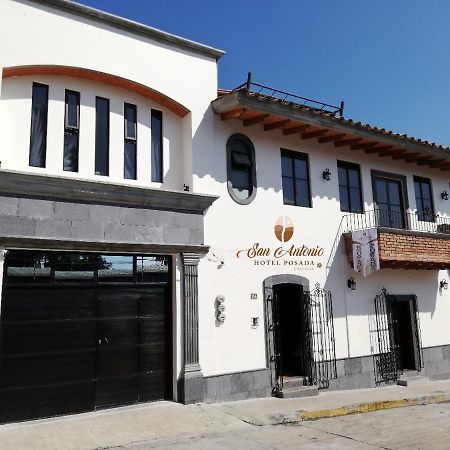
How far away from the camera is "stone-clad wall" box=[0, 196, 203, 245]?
7742 millimetres

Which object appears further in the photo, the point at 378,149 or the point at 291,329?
the point at 378,149

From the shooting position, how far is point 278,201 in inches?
431

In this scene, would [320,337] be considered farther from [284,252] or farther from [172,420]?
[172,420]

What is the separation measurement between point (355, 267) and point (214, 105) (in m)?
5.30

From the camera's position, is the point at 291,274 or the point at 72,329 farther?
the point at 291,274

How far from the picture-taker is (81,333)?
8.29 m

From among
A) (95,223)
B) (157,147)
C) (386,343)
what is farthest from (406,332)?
(95,223)

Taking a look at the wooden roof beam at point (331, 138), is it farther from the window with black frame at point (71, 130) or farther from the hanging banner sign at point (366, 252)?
the window with black frame at point (71, 130)

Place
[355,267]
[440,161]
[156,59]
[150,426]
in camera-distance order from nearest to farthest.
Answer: [150,426] → [156,59] → [355,267] → [440,161]

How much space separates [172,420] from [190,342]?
1622 millimetres

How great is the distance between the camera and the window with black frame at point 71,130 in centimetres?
875

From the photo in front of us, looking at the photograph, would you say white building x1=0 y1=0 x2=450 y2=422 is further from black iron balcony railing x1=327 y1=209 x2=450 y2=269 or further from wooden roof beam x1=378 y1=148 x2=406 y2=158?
wooden roof beam x1=378 y1=148 x2=406 y2=158

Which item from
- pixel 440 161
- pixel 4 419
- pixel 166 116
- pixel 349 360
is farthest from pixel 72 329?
pixel 440 161

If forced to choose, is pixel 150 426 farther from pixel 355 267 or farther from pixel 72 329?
Result: pixel 355 267
